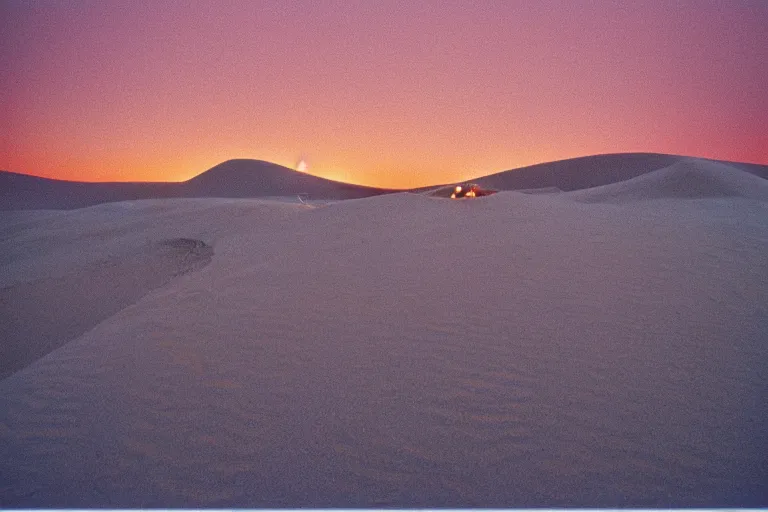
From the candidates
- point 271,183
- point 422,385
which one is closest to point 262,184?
point 271,183

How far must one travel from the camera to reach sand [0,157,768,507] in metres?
2.44

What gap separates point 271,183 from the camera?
164ft

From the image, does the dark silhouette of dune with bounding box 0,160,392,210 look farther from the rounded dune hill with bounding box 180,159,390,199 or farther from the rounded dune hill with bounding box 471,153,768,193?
the rounded dune hill with bounding box 471,153,768,193

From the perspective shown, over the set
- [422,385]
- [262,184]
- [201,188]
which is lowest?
[422,385]

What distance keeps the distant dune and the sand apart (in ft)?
111

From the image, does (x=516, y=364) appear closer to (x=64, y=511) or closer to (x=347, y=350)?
(x=347, y=350)

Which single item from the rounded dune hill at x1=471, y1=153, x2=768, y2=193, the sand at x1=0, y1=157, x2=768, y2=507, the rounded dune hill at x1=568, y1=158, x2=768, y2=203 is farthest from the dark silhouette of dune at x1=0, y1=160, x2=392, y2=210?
the sand at x1=0, y1=157, x2=768, y2=507

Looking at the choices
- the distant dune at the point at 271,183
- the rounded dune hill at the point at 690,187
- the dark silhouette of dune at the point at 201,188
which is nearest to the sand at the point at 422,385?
the rounded dune hill at the point at 690,187

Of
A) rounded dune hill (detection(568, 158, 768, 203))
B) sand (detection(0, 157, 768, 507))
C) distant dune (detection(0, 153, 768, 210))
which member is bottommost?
sand (detection(0, 157, 768, 507))

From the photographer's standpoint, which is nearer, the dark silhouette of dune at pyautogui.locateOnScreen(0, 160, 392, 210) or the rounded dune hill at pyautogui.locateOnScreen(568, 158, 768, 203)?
the rounded dune hill at pyautogui.locateOnScreen(568, 158, 768, 203)

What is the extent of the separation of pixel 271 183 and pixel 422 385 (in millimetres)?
49741

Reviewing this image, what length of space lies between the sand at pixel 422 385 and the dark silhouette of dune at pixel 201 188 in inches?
1605

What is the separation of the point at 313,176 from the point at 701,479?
5195 cm

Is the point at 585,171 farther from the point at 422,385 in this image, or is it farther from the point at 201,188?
the point at 422,385
